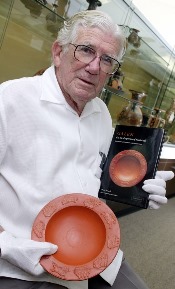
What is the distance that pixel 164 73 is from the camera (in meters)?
4.66

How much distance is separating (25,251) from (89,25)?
77 centimetres

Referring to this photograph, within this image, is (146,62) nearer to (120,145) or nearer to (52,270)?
(120,145)

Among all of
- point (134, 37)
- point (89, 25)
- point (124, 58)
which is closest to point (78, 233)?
point (89, 25)

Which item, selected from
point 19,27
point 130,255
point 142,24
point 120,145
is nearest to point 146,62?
point 142,24

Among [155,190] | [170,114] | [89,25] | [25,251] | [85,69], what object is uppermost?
[89,25]

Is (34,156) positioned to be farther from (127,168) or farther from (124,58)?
(124,58)

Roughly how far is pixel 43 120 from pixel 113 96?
2171 mm

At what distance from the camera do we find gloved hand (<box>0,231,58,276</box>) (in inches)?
35.7

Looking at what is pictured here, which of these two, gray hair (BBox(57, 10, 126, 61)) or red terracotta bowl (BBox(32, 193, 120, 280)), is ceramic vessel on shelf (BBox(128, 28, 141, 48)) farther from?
red terracotta bowl (BBox(32, 193, 120, 280))

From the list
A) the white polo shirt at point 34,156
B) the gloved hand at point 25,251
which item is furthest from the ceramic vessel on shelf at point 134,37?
the gloved hand at point 25,251

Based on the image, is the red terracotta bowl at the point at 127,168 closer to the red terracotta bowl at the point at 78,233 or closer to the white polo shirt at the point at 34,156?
the white polo shirt at the point at 34,156

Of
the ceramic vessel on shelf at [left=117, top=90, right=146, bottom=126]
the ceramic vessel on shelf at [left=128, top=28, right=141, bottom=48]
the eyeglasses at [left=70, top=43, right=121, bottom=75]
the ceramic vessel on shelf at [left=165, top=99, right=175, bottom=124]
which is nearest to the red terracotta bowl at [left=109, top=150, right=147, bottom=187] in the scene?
the eyeglasses at [left=70, top=43, right=121, bottom=75]

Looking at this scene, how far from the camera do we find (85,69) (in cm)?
117

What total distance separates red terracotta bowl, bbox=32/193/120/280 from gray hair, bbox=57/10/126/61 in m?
0.57
